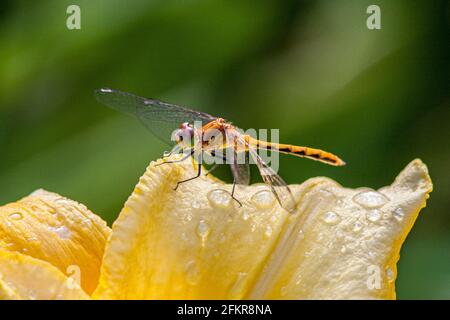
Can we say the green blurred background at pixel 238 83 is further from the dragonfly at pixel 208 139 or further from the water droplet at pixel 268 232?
the water droplet at pixel 268 232

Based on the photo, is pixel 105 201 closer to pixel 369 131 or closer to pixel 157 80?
pixel 157 80

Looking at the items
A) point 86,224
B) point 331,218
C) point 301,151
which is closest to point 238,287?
point 331,218

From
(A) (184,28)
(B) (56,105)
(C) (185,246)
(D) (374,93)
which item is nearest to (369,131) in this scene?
(D) (374,93)

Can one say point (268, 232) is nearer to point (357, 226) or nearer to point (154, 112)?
point (357, 226)

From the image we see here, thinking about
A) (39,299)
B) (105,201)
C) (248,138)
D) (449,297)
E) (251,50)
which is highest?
(251,50)

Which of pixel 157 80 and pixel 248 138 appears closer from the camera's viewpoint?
pixel 248 138

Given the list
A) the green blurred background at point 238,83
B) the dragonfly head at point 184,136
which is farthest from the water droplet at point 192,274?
the green blurred background at point 238,83

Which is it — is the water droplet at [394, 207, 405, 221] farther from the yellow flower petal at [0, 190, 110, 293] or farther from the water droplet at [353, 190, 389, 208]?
the yellow flower petal at [0, 190, 110, 293]

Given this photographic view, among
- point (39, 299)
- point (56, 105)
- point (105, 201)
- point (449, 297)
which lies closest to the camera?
point (39, 299)
